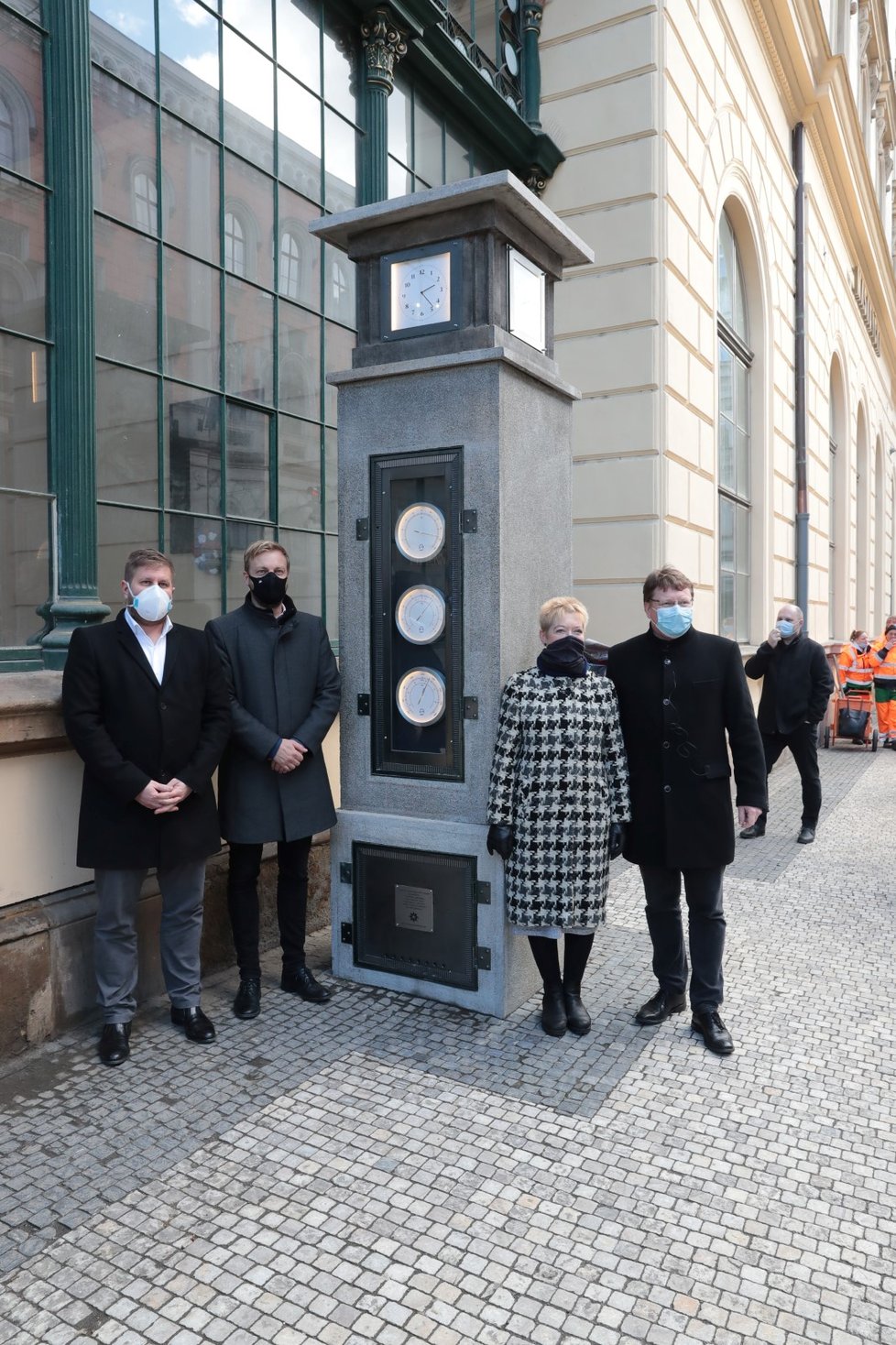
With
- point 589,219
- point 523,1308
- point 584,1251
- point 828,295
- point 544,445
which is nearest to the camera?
point 523,1308

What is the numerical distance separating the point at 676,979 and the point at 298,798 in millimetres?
1862

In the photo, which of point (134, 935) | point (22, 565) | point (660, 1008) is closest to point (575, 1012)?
point (660, 1008)

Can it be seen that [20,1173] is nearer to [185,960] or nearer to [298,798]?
[185,960]

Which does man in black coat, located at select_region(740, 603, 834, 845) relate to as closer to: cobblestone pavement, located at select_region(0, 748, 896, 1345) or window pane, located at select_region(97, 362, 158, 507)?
cobblestone pavement, located at select_region(0, 748, 896, 1345)

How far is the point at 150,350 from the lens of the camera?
4.86m

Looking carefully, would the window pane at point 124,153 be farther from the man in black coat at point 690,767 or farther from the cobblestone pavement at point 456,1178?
the cobblestone pavement at point 456,1178

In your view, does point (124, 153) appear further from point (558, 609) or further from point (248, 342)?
point (558, 609)

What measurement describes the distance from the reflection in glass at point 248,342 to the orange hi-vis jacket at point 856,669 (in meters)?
10.4

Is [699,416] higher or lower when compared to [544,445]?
higher

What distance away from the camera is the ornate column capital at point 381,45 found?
6.36 metres

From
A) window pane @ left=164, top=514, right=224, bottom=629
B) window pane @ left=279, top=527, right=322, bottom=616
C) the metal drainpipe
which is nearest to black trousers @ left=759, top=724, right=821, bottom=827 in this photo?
window pane @ left=279, top=527, right=322, bottom=616

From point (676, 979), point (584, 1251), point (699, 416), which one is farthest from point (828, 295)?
point (584, 1251)

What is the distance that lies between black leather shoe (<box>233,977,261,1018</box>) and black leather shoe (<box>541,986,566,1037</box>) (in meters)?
1.25

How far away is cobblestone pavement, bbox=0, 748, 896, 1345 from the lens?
95.8 inches
